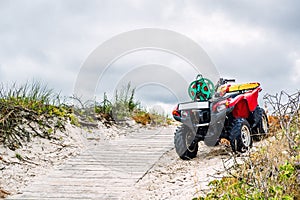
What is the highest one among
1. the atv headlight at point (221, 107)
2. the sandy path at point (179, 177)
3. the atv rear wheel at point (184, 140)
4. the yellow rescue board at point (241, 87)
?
the yellow rescue board at point (241, 87)

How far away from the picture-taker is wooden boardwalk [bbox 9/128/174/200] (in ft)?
18.2

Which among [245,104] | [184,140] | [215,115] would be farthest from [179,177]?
[245,104]

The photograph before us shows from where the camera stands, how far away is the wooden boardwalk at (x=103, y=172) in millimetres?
5535

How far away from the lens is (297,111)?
5.33 m

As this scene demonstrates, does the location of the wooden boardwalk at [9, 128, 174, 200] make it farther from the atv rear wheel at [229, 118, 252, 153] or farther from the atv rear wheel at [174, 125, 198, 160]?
the atv rear wheel at [229, 118, 252, 153]

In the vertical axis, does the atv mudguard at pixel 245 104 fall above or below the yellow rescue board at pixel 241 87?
below

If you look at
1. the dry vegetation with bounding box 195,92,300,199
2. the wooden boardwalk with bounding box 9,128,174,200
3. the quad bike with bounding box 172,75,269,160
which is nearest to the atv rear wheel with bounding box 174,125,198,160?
the quad bike with bounding box 172,75,269,160

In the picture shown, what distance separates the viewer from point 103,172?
6.43 meters

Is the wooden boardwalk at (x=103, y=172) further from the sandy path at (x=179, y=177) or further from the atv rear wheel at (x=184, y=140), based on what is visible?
the atv rear wheel at (x=184, y=140)

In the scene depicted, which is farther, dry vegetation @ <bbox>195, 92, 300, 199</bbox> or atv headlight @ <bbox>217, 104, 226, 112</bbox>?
atv headlight @ <bbox>217, 104, 226, 112</bbox>

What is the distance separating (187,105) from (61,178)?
2212 mm

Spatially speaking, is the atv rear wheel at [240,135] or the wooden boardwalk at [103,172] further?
Result: the atv rear wheel at [240,135]

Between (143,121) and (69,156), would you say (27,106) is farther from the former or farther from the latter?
(143,121)

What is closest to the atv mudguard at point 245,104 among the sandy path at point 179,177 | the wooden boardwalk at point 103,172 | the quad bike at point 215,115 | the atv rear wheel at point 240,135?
the quad bike at point 215,115
